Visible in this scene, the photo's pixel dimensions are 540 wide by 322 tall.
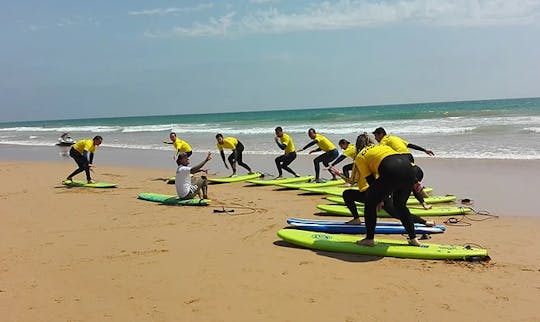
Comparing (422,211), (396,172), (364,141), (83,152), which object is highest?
(364,141)

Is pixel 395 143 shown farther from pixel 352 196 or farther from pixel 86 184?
pixel 86 184

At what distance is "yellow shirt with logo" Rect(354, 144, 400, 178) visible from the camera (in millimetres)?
5598

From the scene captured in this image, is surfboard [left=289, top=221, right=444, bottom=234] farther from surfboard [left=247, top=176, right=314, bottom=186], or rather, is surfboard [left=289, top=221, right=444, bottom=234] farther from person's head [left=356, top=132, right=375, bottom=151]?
surfboard [left=247, top=176, right=314, bottom=186]

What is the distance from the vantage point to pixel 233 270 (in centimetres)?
537

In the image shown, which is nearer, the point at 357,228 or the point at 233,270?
the point at 233,270

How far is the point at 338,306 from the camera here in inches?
172

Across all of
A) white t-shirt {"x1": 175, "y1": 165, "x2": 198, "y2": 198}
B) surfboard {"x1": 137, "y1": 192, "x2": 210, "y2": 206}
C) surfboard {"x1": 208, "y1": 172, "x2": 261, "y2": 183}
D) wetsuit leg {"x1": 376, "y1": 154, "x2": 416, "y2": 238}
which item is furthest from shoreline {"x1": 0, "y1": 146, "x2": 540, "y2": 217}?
white t-shirt {"x1": 175, "y1": 165, "x2": 198, "y2": 198}

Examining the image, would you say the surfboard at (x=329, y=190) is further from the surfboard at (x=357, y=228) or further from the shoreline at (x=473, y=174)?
the surfboard at (x=357, y=228)

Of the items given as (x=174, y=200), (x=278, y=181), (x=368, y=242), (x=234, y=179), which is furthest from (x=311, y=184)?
(x=368, y=242)

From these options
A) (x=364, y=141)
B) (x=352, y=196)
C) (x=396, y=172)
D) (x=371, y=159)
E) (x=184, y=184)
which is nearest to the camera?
(x=396, y=172)

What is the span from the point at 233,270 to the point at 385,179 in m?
2.03

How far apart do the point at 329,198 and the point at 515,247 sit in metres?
3.88

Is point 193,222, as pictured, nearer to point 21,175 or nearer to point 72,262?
point 72,262

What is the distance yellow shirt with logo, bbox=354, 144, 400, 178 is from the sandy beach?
3.52ft
